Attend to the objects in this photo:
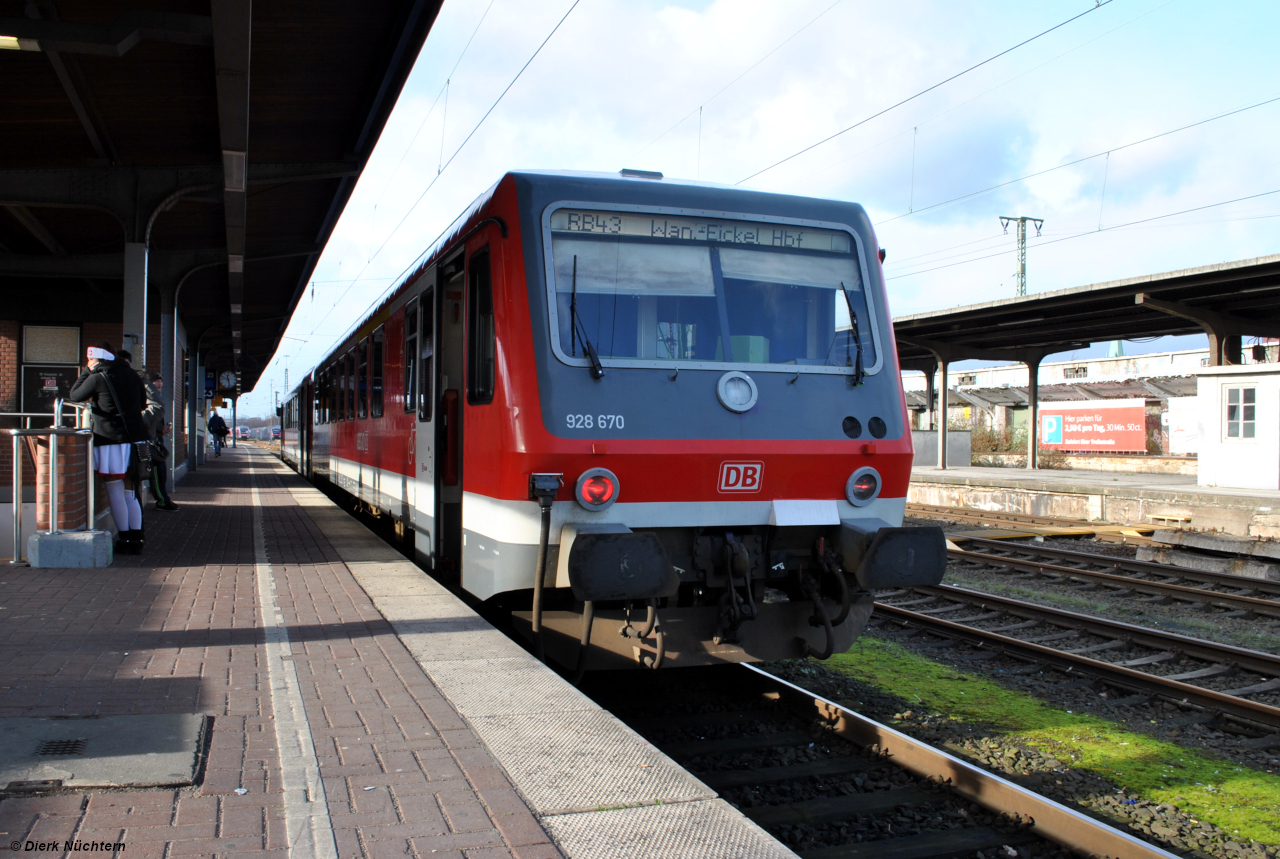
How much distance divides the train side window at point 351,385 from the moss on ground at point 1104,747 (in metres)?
7.48

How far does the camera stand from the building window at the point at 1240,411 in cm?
1691

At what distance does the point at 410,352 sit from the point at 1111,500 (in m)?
14.2

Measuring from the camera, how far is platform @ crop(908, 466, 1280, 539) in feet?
46.0

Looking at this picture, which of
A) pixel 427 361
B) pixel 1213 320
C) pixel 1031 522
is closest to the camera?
pixel 427 361

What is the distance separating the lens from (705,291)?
521 centimetres

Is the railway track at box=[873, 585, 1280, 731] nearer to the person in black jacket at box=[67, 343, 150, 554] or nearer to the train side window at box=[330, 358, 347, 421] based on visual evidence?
the person in black jacket at box=[67, 343, 150, 554]

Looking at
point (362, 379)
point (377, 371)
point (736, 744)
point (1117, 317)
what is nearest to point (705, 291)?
point (736, 744)

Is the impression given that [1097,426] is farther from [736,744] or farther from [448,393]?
[736,744]

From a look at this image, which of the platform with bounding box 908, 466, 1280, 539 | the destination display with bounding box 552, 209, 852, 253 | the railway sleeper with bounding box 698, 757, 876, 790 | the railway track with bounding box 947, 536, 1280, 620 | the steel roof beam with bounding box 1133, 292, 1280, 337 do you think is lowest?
the railway sleeper with bounding box 698, 757, 876, 790

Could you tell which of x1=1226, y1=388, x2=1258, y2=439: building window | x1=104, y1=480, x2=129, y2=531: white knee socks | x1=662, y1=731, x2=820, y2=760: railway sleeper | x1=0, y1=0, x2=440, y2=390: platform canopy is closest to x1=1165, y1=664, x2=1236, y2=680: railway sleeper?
x1=662, y1=731, x2=820, y2=760: railway sleeper

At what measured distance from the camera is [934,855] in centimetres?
373

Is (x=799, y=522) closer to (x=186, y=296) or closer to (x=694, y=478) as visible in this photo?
(x=694, y=478)

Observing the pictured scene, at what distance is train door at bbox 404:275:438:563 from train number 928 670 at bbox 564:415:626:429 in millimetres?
2208

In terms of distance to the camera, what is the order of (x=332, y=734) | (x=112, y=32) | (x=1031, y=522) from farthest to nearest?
(x=1031, y=522)
(x=112, y=32)
(x=332, y=734)
